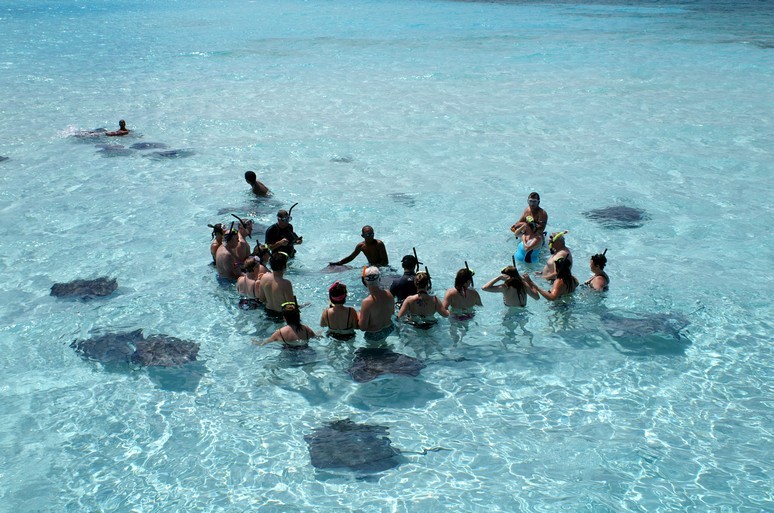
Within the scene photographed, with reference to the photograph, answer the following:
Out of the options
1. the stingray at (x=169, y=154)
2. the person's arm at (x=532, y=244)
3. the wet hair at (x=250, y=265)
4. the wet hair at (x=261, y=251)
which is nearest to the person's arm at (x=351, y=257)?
the wet hair at (x=261, y=251)

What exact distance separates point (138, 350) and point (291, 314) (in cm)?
237

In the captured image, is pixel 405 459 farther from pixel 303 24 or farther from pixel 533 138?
pixel 303 24

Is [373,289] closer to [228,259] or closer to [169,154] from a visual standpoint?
[228,259]

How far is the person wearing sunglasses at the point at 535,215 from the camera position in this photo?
12.6 m

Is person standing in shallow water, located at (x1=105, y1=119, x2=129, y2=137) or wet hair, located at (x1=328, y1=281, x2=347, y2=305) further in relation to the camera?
person standing in shallow water, located at (x1=105, y1=119, x2=129, y2=137)

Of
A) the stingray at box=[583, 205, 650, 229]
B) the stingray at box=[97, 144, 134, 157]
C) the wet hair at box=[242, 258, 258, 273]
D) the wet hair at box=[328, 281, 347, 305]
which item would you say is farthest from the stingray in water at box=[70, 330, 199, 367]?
the stingray at box=[97, 144, 134, 157]

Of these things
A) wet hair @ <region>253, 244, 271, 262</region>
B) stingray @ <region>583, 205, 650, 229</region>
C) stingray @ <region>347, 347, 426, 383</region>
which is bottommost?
stingray @ <region>347, 347, 426, 383</region>

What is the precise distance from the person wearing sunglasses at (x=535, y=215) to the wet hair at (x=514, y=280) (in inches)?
101

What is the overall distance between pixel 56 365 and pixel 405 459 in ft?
17.1

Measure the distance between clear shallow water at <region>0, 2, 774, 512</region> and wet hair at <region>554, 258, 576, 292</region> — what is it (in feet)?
1.41

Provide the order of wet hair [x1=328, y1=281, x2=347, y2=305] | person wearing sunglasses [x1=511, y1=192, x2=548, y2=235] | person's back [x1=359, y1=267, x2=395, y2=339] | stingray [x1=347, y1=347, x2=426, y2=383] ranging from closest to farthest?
stingray [x1=347, y1=347, x2=426, y2=383] → wet hair [x1=328, y1=281, x2=347, y2=305] → person's back [x1=359, y1=267, x2=395, y2=339] → person wearing sunglasses [x1=511, y1=192, x2=548, y2=235]

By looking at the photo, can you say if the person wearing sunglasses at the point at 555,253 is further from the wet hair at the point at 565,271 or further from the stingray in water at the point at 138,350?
the stingray in water at the point at 138,350

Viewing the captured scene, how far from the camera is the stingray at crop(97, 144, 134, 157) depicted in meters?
19.3

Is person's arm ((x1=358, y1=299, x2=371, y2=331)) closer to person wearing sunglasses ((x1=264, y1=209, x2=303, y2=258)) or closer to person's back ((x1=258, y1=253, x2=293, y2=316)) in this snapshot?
person's back ((x1=258, y1=253, x2=293, y2=316))
